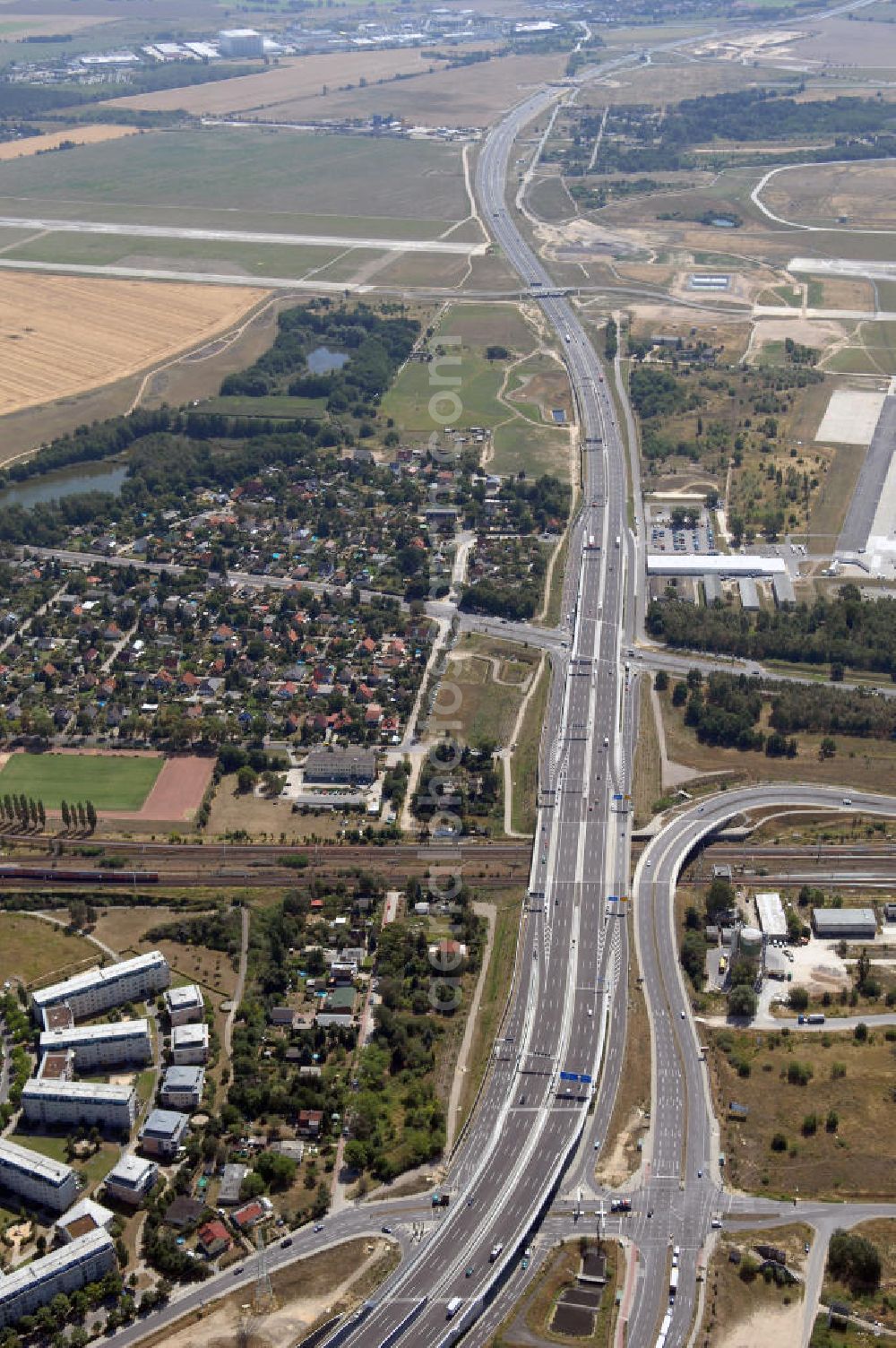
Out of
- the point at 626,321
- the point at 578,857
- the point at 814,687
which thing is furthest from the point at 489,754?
the point at 626,321

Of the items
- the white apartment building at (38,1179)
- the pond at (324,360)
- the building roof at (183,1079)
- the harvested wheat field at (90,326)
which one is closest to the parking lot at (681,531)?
the pond at (324,360)

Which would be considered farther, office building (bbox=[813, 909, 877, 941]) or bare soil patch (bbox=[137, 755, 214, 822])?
bare soil patch (bbox=[137, 755, 214, 822])

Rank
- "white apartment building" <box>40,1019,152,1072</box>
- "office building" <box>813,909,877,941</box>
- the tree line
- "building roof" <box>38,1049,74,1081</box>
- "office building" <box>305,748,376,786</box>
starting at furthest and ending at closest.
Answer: the tree line
"office building" <box>305,748,376,786</box>
"office building" <box>813,909,877,941</box>
"white apartment building" <box>40,1019,152,1072</box>
"building roof" <box>38,1049,74,1081</box>

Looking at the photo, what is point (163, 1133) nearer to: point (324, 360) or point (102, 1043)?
point (102, 1043)

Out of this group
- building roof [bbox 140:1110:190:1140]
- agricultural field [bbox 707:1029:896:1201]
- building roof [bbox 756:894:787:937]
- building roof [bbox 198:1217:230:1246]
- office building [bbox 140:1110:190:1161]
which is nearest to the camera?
building roof [bbox 198:1217:230:1246]

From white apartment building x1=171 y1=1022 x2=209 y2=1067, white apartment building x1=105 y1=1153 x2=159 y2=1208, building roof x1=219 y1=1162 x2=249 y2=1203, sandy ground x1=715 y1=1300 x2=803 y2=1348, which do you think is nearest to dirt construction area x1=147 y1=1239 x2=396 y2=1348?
building roof x1=219 y1=1162 x2=249 y2=1203

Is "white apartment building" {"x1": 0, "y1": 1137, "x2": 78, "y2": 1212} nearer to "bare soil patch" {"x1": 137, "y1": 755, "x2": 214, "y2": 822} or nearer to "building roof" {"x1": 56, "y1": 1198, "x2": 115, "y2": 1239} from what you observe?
"building roof" {"x1": 56, "y1": 1198, "x2": 115, "y2": 1239}

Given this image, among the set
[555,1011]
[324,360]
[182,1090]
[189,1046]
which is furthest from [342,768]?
[324,360]
